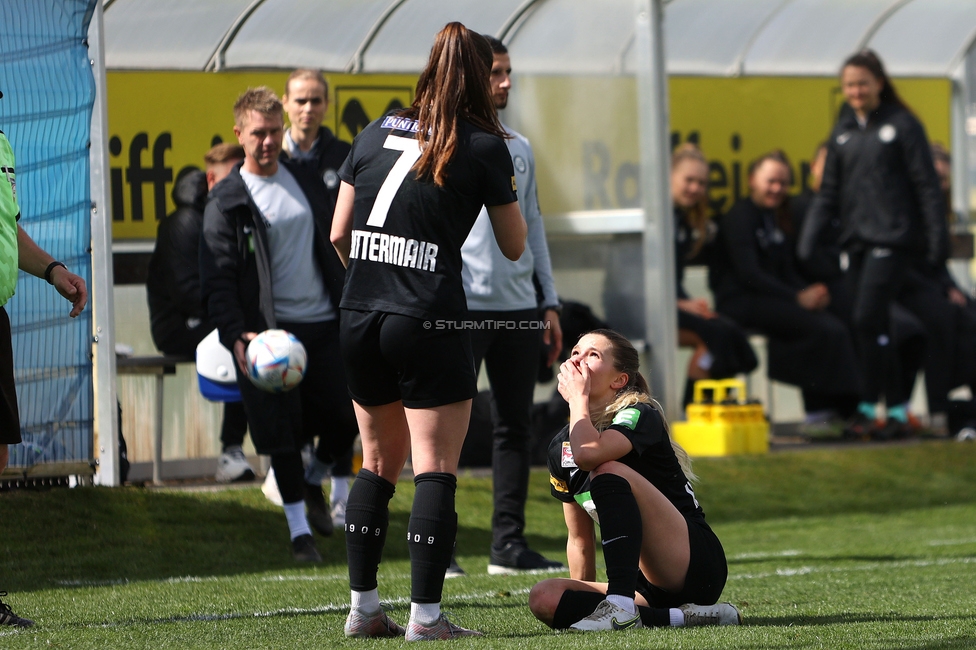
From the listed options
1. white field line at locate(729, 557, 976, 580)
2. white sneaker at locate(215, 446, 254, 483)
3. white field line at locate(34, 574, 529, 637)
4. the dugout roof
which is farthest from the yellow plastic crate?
white field line at locate(34, 574, 529, 637)

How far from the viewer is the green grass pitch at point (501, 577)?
14.4ft

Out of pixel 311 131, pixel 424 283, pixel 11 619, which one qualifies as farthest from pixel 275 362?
pixel 424 283

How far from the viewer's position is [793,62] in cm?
1235

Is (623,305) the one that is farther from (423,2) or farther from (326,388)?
(326,388)

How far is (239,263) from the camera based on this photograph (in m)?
6.84

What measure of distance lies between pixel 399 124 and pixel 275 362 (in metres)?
2.36

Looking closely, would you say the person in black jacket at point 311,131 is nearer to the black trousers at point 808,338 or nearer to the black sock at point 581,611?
the black sock at point 581,611

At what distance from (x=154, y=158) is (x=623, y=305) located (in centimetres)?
330

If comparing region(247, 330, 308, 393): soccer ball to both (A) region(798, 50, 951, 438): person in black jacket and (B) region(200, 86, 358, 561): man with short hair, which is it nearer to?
(B) region(200, 86, 358, 561): man with short hair

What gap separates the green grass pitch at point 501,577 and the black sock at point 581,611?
0.20 ft

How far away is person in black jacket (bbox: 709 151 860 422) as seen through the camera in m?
10.7

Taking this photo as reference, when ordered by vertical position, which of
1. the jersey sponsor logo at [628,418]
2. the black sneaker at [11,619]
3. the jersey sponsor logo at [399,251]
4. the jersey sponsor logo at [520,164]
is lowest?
the black sneaker at [11,619]

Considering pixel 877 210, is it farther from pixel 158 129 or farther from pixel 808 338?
pixel 158 129

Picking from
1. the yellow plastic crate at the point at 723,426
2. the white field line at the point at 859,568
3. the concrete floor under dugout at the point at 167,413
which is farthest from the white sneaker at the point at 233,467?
the white field line at the point at 859,568
